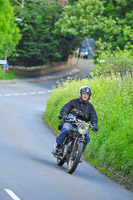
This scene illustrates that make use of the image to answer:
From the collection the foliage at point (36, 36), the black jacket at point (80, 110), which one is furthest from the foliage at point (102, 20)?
the black jacket at point (80, 110)

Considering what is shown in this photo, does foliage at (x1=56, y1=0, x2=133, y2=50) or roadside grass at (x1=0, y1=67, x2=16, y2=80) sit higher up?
foliage at (x1=56, y1=0, x2=133, y2=50)

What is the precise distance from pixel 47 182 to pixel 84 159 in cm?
491

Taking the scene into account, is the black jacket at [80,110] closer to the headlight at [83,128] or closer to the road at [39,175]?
the headlight at [83,128]

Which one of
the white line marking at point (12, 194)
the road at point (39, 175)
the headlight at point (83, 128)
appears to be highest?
the headlight at point (83, 128)

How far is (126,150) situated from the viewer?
38.6 feet

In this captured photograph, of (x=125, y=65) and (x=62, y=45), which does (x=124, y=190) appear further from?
(x=62, y=45)

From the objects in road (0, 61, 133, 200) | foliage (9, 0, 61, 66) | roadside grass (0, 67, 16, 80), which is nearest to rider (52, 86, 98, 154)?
road (0, 61, 133, 200)

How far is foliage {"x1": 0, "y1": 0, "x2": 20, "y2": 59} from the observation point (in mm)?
48250

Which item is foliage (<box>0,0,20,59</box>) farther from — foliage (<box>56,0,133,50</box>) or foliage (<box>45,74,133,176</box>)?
foliage (<box>45,74,133,176</box>)

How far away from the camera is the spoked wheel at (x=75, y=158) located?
35.8 ft

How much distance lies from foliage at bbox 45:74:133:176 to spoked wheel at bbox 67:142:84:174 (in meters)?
1.13

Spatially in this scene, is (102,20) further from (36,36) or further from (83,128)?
(83,128)

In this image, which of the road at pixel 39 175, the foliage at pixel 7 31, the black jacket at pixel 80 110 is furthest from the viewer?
the foliage at pixel 7 31

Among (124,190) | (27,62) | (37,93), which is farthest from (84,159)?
(27,62)
